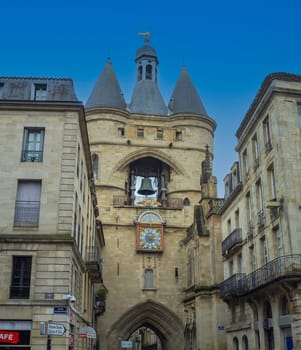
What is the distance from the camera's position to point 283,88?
1933 cm

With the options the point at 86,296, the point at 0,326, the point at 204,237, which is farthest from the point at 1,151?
the point at 204,237

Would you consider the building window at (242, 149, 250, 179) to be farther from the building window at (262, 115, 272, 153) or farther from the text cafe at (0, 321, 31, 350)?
the text cafe at (0, 321, 31, 350)

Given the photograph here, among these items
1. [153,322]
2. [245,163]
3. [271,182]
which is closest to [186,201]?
[153,322]

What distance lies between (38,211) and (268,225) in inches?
350

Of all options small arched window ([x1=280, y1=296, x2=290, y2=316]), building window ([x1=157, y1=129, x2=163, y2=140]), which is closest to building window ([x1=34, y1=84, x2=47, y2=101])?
small arched window ([x1=280, y1=296, x2=290, y2=316])

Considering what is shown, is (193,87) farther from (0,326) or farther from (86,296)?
(0,326)

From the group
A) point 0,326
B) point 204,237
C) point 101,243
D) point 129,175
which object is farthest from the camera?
point 129,175

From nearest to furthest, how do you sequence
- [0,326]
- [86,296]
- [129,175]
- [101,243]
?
1. [0,326]
2. [86,296]
3. [101,243]
4. [129,175]

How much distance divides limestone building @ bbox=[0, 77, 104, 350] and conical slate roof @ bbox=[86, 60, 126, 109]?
21959 mm

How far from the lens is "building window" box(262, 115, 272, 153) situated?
20.1m

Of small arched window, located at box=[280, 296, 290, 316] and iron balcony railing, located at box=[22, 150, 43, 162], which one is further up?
iron balcony railing, located at box=[22, 150, 43, 162]

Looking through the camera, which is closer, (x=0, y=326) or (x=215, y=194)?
(x=0, y=326)

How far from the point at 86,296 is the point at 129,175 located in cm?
1802

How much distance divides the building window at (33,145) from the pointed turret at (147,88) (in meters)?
24.9
